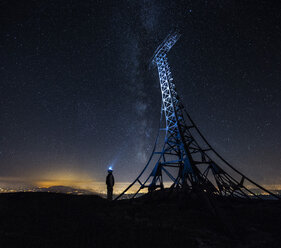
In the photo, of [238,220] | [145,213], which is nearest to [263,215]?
[238,220]

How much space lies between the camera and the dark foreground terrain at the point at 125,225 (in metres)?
4.09

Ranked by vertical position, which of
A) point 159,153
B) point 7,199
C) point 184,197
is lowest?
point 7,199

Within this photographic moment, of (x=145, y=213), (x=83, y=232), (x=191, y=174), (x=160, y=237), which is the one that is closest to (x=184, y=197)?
(x=191, y=174)

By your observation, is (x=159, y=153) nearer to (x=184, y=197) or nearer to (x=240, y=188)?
(x=184, y=197)

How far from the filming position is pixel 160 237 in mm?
4605

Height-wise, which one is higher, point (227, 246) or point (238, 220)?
point (238, 220)

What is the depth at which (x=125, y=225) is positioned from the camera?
17.6 ft

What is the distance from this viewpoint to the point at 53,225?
4770 mm

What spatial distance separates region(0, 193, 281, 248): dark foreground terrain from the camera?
4.09 metres

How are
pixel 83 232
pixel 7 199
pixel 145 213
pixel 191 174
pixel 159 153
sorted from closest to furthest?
pixel 83 232 < pixel 7 199 < pixel 145 213 < pixel 191 174 < pixel 159 153

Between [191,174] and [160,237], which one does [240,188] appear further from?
[160,237]

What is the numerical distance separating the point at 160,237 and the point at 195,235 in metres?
1.29

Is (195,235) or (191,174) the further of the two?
(191,174)

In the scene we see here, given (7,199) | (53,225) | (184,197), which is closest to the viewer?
(53,225)
